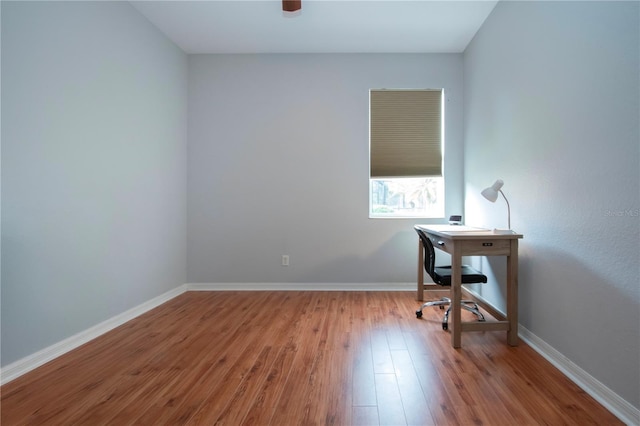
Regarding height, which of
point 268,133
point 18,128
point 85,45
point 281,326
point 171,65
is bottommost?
point 281,326

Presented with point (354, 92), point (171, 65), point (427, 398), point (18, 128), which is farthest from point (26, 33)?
point (427, 398)

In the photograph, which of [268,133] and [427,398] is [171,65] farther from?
[427,398]

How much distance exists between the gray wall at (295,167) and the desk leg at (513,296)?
1.51m

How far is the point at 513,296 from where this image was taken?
232 centimetres

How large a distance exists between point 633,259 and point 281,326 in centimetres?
235

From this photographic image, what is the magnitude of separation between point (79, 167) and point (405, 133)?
3379mm

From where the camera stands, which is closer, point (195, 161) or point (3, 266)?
point (3, 266)

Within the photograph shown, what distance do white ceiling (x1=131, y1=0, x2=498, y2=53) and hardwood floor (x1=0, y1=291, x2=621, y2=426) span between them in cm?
299

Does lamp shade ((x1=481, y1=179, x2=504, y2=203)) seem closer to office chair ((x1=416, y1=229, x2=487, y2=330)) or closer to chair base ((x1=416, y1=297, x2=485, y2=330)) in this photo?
office chair ((x1=416, y1=229, x2=487, y2=330))

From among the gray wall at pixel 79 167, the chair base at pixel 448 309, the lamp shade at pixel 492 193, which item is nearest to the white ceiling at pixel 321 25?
the gray wall at pixel 79 167

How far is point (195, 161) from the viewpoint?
3.93 meters

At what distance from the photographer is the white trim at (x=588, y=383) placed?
4.88ft

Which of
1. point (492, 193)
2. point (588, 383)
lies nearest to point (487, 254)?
point (492, 193)

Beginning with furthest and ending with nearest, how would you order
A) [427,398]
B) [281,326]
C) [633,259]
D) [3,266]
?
1. [281,326]
2. [3,266]
3. [427,398]
4. [633,259]
